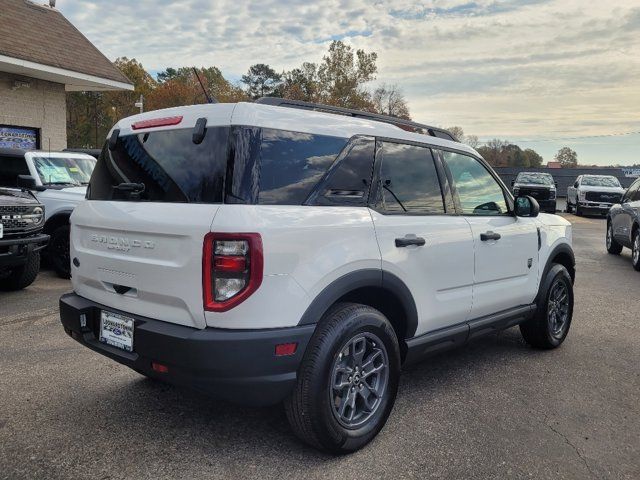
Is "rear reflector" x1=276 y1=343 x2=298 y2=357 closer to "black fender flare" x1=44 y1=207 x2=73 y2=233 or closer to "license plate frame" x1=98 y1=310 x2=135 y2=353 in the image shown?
"license plate frame" x1=98 y1=310 x2=135 y2=353

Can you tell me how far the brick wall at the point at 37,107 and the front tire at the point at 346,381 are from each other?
568 inches

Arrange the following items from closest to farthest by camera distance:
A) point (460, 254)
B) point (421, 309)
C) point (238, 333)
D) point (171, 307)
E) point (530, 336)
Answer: point (238, 333) < point (171, 307) < point (421, 309) < point (460, 254) < point (530, 336)

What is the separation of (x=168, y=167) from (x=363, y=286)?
4.12 ft

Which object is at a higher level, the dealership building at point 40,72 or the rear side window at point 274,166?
the dealership building at point 40,72

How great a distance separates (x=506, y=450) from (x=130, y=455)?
2091mm

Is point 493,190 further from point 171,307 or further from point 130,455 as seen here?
point 130,455

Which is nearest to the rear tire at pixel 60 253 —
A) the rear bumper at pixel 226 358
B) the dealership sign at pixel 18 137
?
the rear bumper at pixel 226 358

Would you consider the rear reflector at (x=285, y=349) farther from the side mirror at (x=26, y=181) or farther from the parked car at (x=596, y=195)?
the parked car at (x=596, y=195)

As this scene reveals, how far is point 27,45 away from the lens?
13.7 metres

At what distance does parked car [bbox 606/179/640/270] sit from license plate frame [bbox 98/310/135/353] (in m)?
9.47

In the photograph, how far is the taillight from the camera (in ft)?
8.14

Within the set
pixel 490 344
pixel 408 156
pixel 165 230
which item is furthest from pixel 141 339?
pixel 490 344

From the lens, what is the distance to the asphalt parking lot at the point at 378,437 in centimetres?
281

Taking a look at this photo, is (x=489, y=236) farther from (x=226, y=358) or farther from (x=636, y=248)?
(x=636, y=248)
